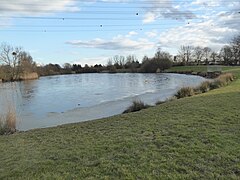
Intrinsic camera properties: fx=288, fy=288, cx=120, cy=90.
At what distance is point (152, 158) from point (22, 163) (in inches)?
89.9

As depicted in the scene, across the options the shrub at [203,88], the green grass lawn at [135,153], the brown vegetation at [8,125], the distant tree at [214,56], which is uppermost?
the distant tree at [214,56]

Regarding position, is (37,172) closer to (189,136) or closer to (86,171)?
(86,171)

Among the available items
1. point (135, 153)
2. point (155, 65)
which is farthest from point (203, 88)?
point (155, 65)

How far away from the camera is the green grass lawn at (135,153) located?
13.8ft

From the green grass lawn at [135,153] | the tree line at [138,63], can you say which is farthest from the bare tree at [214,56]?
the green grass lawn at [135,153]

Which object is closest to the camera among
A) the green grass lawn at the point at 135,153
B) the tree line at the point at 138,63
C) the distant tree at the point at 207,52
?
the green grass lawn at the point at 135,153

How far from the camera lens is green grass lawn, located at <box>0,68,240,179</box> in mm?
4199

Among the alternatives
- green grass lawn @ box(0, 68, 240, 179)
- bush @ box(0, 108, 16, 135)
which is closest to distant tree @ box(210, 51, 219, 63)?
bush @ box(0, 108, 16, 135)

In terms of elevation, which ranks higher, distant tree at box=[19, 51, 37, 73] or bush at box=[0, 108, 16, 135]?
distant tree at box=[19, 51, 37, 73]

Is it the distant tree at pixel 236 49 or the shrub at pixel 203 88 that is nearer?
the shrub at pixel 203 88

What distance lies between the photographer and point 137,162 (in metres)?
4.59

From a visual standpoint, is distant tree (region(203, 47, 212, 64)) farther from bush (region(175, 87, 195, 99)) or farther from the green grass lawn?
the green grass lawn

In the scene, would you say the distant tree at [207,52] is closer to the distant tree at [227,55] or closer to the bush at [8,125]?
the distant tree at [227,55]

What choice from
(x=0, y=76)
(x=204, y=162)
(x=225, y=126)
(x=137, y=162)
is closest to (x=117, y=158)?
(x=137, y=162)
